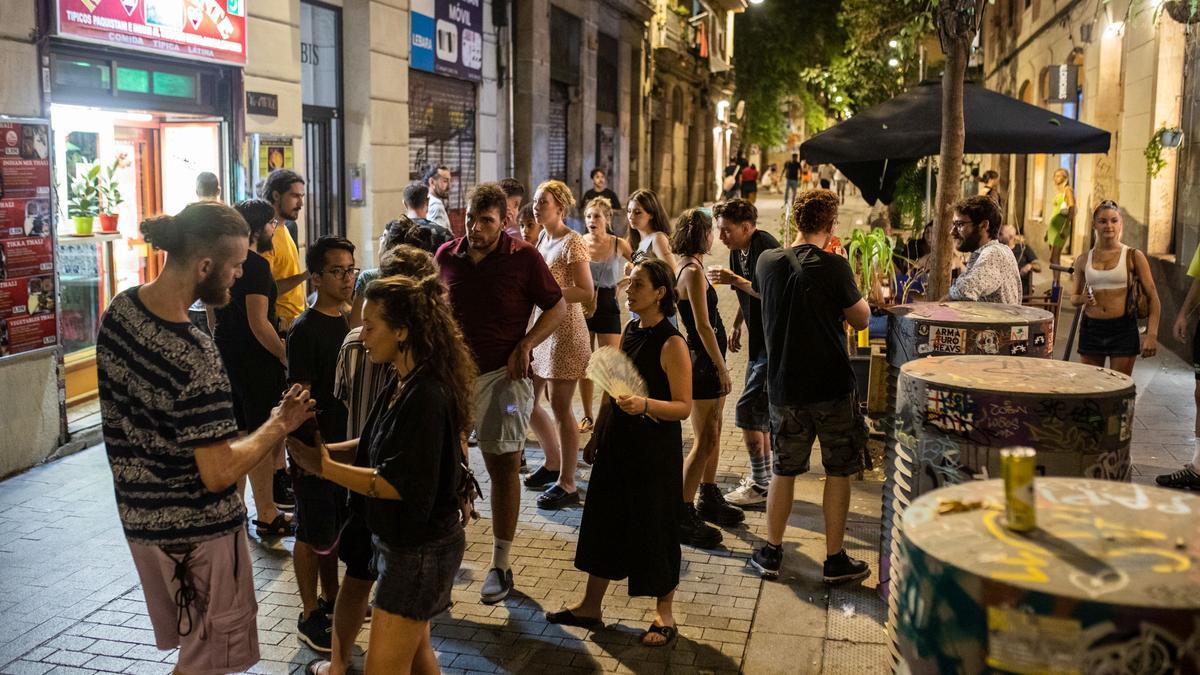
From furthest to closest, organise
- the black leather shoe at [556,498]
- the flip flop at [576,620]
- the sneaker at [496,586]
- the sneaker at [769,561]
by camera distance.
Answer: the black leather shoe at [556,498], the sneaker at [769,561], the sneaker at [496,586], the flip flop at [576,620]

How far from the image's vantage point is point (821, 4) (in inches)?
1626

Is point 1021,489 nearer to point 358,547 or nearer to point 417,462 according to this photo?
point 417,462

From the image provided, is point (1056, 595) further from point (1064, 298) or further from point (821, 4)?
point (821, 4)

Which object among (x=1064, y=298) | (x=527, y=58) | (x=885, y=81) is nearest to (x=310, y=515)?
(x=1064, y=298)

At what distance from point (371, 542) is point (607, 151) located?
21806mm

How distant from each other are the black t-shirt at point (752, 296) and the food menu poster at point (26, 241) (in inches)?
179

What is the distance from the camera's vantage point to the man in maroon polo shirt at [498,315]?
570cm

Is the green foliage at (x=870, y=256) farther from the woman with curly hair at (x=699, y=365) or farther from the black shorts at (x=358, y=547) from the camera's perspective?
the black shorts at (x=358, y=547)

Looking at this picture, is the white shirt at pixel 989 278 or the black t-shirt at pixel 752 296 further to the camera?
the black t-shirt at pixel 752 296

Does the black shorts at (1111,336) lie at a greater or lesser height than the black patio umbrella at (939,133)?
lesser

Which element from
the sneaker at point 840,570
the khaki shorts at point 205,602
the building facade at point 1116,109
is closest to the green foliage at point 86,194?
the khaki shorts at point 205,602

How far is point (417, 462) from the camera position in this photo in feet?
11.9

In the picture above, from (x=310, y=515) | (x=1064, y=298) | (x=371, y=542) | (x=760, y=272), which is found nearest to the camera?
(x=371, y=542)

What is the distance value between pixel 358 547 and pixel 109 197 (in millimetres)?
5794
